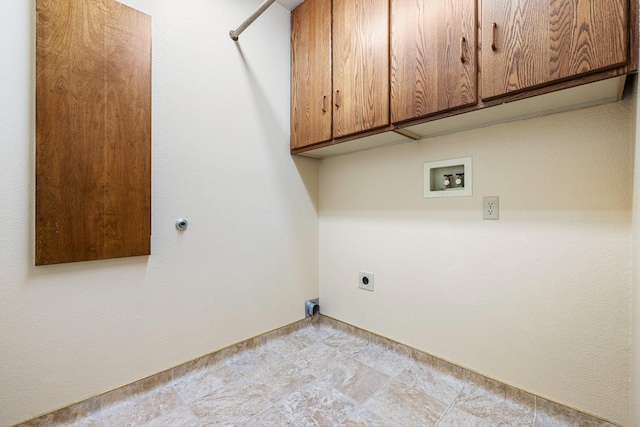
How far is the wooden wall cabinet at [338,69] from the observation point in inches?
54.2

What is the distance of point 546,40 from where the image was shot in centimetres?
93

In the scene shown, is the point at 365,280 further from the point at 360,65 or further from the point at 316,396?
the point at 360,65

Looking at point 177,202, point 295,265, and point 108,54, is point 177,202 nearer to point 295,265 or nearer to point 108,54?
point 108,54

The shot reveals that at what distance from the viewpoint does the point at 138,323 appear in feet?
4.23

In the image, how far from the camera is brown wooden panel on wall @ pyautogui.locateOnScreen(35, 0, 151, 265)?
1.06 metres

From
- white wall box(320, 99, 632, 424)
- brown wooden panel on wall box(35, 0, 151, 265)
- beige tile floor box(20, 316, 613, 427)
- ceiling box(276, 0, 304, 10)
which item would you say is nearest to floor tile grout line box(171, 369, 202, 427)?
beige tile floor box(20, 316, 613, 427)

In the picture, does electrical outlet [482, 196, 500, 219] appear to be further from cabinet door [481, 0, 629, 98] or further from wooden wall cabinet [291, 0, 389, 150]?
wooden wall cabinet [291, 0, 389, 150]

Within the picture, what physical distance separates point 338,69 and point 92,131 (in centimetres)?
122

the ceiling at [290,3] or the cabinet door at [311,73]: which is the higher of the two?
the ceiling at [290,3]

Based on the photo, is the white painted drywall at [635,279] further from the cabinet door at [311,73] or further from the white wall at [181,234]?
the white wall at [181,234]

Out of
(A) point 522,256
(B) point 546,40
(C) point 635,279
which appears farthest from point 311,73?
(C) point 635,279

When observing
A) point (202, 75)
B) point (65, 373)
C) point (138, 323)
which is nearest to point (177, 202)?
point (138, 323)

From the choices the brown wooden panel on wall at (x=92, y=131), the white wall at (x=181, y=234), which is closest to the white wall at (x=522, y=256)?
the white wall at (x=181, y=234)

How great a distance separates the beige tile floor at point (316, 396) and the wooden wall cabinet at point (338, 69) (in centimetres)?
130
